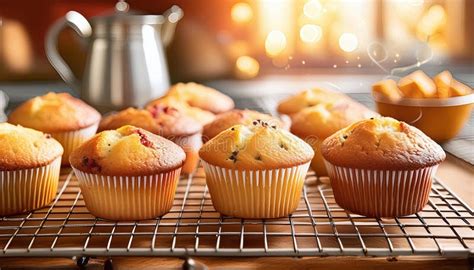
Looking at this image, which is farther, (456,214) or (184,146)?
(184,146)

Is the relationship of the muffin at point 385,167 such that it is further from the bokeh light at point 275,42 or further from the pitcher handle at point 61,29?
the bokeh light at point 275,42

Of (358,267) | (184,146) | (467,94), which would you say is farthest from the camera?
(467,94)

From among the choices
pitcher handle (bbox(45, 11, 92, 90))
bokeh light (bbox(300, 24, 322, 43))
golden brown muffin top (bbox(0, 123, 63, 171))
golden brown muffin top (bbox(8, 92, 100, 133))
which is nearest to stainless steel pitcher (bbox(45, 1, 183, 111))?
pitcher handle (bbox(45, 11, 92, 90))

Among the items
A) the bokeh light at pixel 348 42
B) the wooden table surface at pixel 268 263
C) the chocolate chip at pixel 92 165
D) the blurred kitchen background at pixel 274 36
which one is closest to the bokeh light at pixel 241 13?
the blurred kitchen background at pixel 274 36

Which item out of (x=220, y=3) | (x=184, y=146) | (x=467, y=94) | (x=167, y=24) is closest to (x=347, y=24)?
(x=220, y=3)

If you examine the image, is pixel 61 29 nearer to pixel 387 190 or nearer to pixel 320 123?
pixel 320 123

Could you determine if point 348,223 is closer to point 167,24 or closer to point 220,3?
point 167,24

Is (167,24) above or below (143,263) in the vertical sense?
above

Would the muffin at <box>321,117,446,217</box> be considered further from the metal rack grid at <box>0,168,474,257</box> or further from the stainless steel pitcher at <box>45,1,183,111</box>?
the stainless steel pitcher at <box>45,1,183,111</box>
